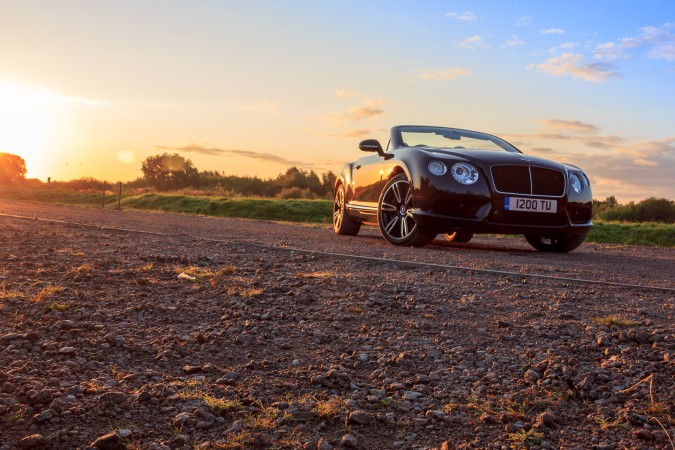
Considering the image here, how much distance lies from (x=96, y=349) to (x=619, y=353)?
259cm

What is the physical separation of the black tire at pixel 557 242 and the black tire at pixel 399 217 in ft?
5.68

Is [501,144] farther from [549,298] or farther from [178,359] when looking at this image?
[178,359]

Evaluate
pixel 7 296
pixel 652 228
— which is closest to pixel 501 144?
pixel 7 296

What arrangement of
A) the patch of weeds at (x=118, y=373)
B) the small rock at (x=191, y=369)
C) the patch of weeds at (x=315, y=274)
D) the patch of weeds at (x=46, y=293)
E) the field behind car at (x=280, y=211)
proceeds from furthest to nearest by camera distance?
the field behind car at (x=280, y=211)
the patch of weeds at (x=315, y=274)
the patch of weeds at (x=46, y=293)
the small rock at (x=191, y=369)
the patch of weeds at (x=118, y=373)

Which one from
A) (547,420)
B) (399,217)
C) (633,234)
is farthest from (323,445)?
(633,234)

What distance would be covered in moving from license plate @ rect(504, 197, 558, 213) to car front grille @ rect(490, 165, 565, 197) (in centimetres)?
9

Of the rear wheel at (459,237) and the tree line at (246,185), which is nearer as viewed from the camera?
the rear wheel at (459,237)

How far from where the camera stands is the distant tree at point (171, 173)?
61.7m

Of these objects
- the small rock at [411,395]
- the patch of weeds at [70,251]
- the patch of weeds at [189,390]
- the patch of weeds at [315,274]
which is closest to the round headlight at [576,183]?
the patch of weeds at [315,274]

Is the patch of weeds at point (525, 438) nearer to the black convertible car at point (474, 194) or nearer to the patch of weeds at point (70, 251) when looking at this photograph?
the patch of weeds at point (70, 251)

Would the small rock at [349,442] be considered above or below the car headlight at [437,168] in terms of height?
below

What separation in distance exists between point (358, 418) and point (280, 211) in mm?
26538

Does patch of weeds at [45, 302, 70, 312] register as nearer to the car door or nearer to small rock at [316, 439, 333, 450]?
small rock at [316, 439, 333, 450]

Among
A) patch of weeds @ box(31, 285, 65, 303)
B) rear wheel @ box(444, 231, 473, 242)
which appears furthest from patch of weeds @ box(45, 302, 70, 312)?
rear wheel @ box(444, 231, 473, 242)
